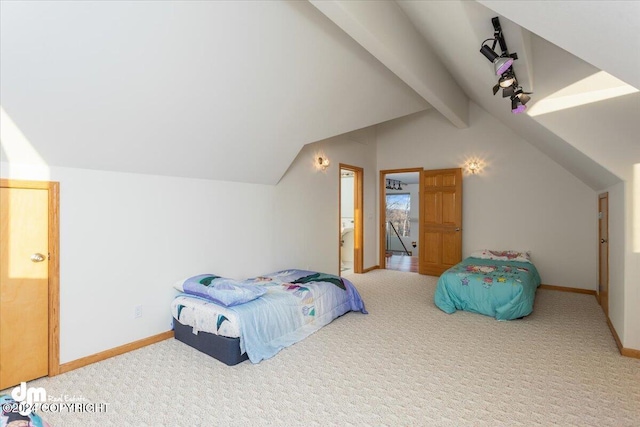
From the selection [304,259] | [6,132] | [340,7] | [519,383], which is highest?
[340,7]

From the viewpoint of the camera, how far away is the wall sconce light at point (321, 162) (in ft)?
18.2

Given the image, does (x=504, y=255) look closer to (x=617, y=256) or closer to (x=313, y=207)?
(x=617, y=256)

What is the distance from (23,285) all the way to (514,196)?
21.4 feet

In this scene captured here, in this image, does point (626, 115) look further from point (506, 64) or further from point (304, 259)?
point (304, 259)

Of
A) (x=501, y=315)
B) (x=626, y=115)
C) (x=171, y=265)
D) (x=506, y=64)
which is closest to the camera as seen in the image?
(x=506, y=64)

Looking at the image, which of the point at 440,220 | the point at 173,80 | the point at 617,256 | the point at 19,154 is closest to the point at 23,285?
the point at 19,154

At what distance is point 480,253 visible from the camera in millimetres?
5719

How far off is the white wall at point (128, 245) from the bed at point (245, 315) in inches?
12.5

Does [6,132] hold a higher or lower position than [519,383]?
higher

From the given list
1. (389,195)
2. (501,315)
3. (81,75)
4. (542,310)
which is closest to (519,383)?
(501,315)

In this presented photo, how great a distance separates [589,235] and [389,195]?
6743 mm

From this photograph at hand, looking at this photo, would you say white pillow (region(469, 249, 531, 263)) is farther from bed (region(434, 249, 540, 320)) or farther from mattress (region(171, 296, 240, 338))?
mattress (region(171, 296, 240, 338))

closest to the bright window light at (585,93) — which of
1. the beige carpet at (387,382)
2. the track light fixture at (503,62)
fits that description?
the track light fixture at (503,62)

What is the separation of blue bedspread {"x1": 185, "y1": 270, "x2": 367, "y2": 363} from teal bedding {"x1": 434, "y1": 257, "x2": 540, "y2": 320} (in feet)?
3.79
